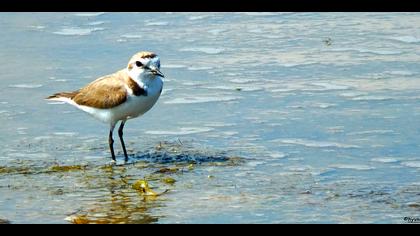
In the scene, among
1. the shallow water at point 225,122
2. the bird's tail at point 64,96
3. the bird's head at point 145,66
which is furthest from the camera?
the bird's tail at point 64,96

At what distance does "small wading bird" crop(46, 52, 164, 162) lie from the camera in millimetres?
8633

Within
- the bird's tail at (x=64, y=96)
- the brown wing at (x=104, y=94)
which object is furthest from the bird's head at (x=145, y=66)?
the bird's tail at (x=64, y=96)

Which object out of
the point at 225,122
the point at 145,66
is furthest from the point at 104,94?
the point at 225,122

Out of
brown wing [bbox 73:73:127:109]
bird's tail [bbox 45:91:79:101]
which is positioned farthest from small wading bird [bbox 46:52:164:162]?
bird's tail [bbox 45:91:79:101]

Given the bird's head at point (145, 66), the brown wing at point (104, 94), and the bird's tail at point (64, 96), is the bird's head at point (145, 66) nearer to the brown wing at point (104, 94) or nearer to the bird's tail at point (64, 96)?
the brown wing at point (104, 94)

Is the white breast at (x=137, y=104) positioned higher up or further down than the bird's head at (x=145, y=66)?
further down

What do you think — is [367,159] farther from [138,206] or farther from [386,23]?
[386,23]

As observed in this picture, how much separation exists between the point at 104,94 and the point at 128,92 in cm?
28

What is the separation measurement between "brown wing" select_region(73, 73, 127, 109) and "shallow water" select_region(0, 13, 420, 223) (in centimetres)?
39

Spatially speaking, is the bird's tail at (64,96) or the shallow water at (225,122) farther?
the bird's tail at (64,96)

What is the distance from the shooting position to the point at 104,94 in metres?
8.87

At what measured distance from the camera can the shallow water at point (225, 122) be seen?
7277 millimetres

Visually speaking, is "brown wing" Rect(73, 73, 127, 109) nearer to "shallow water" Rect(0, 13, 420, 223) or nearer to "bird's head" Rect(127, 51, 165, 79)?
"bird's head" Rect(127, 51, 165, 79)

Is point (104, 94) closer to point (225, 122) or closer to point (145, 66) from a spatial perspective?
point (145, 66)
